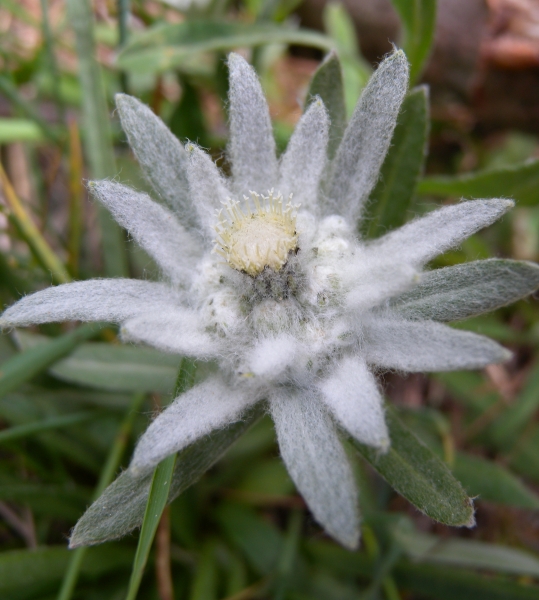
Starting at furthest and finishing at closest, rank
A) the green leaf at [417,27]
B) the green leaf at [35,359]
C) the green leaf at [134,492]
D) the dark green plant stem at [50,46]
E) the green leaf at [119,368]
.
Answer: the dark green plant stem at [50,46]
the green leaf at [417,27]
the green leaf at [119,368]
the green leaf at [35,359]
the green leaf at [134,492]

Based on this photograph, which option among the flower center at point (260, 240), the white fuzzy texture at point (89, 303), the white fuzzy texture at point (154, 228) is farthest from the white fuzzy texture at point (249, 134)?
the white fuzzy texture at point (89, 303)

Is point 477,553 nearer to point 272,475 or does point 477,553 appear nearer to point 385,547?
point 385,547

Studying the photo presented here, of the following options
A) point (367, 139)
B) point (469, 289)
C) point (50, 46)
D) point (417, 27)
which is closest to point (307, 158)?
point (367, 139)

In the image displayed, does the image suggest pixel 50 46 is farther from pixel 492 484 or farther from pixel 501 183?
pixel 492 484

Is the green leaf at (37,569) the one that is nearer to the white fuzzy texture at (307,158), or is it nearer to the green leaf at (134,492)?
the green leaf at (134,492)

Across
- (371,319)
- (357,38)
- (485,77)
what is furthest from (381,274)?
(357,38)

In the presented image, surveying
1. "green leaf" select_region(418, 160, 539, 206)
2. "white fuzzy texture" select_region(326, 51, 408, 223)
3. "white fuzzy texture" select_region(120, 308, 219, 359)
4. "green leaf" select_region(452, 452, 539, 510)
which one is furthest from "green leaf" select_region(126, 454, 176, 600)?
"green leaf" select_region(418, 160, 539, 206)

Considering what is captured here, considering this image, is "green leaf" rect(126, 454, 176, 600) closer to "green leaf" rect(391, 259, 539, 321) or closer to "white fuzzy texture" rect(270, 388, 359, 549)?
"white fuzzy texture" rect(270, 388, 359, 549)
